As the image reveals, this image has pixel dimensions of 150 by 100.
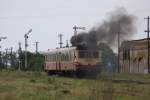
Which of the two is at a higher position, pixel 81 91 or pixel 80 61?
pixel 80 61

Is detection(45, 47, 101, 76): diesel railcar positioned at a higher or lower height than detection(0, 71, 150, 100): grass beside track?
higher

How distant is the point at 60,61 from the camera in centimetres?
4425

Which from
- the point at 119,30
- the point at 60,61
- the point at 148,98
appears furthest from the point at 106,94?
the point at 60,61

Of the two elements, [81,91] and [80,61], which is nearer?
[81,91]

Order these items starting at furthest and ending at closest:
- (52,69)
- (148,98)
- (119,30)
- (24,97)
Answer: (52,69) → (119,30) → (24,97) → (148,98)

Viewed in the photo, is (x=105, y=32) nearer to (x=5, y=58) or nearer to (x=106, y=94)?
(x=106, y=94)

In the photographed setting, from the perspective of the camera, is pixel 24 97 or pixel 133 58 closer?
pixel 24 97

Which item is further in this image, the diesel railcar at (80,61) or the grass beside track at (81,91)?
the diesel railcar at (80,61)

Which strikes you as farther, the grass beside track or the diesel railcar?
the diesel railcar

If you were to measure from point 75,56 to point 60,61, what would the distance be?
15.6 ft

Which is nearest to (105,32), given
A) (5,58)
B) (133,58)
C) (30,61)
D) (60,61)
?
(60,61)

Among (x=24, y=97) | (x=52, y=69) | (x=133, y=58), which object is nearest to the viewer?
(x=24, y=97)

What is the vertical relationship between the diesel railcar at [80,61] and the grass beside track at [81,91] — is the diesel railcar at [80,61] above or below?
above

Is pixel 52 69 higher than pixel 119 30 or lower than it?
lower
